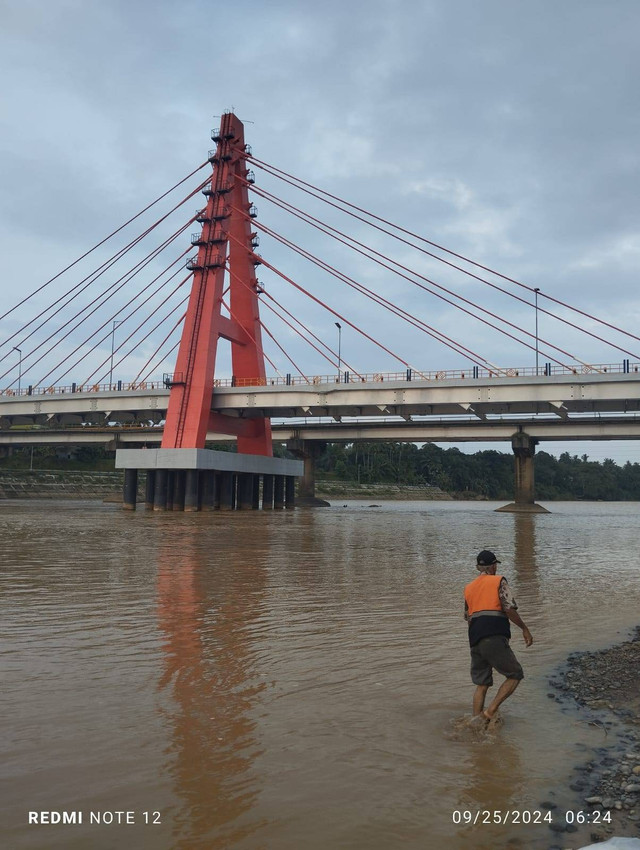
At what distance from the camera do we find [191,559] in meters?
19.9

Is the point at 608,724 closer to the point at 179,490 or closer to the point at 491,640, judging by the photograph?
the point at 491,640

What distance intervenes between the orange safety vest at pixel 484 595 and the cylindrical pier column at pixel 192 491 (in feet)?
149

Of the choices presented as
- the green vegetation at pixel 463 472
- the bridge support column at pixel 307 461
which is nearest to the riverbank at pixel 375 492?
the green vegetation at pixel 463 472

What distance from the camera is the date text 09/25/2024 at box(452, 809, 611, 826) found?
180 inches

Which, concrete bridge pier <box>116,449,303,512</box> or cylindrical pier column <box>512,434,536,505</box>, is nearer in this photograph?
concrete bridge pier <box>116,449,303,512</box>

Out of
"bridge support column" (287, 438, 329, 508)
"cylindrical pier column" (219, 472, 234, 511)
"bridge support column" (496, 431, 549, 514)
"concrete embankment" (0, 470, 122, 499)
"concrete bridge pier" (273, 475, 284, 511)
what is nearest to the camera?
"cylindrical pier column" (219, 472, 234, 511)

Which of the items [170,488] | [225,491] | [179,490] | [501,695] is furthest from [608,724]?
[225,491]

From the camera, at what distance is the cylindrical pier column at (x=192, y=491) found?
50875 mm

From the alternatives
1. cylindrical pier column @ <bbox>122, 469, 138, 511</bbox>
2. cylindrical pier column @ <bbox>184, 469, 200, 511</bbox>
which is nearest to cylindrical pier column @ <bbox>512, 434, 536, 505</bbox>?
cylindrical pier column @ <bbox>184, 469, 200, 511</bbox>

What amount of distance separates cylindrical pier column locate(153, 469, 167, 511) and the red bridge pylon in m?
2.66

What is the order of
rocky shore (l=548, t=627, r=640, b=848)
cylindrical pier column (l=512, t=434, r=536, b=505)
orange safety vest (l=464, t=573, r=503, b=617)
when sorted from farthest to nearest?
1. cylindrical pier column (l=512, t=434, r=536, b=505)
2. orange safety vest (l=464, t=573, r=503, b=617)
3. rocky shore (l=548, t=627, r=640, b=848)

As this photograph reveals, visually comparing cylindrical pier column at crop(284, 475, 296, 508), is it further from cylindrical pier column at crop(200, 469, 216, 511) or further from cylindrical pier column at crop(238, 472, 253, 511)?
cylindrical pier column at crop(200, 469, 216, 511)

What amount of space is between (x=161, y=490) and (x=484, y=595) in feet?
158

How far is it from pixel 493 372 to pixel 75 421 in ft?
125
